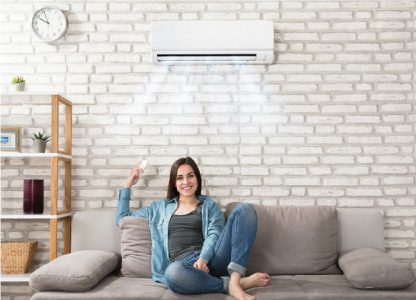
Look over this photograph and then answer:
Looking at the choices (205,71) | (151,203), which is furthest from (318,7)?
(151,203)

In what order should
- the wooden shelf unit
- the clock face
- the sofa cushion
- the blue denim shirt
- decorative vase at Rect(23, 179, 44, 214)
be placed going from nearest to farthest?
the blue denim shirt, the sofa cushion, the wooden shelf unit, decorative vase at Rect(23, 179, 44, 214), the clock face

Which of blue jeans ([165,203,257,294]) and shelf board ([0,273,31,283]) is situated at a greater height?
blue jeans ([165,203,257,294])

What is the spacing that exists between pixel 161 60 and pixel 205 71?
1.01ft

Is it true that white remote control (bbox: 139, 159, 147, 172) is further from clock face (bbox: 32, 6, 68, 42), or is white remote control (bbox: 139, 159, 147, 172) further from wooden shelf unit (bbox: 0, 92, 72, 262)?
clock face (bbox: 32, 6, 68, 42)

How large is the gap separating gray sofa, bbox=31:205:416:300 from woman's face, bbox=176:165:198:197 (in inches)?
11.0

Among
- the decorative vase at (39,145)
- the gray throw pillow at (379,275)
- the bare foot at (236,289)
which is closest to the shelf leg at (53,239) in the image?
the decorative vase at (39,145)

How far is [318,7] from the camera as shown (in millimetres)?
3781

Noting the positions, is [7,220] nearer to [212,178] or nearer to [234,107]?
[212,178]

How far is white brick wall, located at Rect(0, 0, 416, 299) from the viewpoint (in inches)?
147

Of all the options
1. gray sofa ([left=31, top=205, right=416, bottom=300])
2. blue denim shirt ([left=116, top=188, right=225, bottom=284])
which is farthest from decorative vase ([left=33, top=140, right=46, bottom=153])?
blue denim shirt ([left=116, top=188, right=225, bottom=284])

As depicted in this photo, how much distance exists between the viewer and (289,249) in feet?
11.0

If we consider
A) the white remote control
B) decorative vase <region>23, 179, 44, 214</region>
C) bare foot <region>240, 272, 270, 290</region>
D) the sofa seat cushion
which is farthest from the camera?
the white remote control

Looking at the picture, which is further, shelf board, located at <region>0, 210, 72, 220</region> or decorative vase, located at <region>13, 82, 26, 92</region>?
decorative vase, located at <region>13, 82, 26, 92</region>

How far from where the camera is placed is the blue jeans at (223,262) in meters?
2.84
